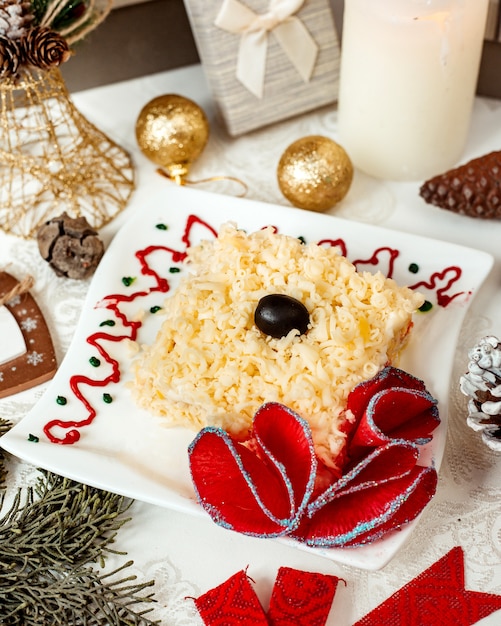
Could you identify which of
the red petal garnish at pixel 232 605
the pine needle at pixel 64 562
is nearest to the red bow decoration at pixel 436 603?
the red petal garnish at pixel 232 605

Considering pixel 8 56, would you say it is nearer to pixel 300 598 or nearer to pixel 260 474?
pixel 260 474

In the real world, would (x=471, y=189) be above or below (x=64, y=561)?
above

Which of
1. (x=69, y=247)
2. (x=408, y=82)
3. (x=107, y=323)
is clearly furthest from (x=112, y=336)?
(x=408, y=82)

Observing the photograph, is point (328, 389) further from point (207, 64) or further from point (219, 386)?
point (207, 64)

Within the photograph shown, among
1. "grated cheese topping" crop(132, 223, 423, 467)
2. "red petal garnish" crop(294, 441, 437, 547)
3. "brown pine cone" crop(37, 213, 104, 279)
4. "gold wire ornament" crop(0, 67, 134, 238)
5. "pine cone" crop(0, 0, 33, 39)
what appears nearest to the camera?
"red petal garnish" crop(294, 441, 437, 547)

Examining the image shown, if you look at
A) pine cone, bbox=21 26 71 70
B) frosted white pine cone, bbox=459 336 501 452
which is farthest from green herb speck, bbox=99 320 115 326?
frosted white pine cone, bbox=459 336 501 452

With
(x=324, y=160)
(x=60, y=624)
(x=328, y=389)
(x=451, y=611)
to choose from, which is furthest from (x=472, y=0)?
(x=60, y=624)

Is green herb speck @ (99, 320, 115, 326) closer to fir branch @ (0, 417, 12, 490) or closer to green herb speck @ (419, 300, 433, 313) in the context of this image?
fir branch @ (0, 417, 12, 490)

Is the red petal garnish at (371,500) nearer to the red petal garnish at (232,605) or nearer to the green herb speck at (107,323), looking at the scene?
the red petal garnish at (232,605)
